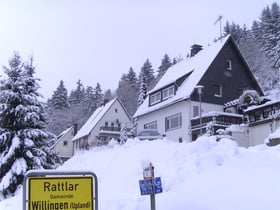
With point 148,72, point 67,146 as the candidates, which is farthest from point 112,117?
point 148,72

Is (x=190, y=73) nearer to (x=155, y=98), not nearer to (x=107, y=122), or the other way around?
(x=155, y=98)

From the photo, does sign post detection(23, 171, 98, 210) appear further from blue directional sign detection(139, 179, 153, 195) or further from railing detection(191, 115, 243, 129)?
railing detection(191, 115, 243, 129)

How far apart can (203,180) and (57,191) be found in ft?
23.3

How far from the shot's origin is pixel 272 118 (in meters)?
23.2

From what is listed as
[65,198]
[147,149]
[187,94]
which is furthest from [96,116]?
[65,198]

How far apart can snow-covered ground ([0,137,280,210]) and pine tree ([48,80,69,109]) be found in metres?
77.3

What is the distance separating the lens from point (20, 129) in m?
22.5

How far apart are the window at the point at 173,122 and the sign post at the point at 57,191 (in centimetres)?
3052

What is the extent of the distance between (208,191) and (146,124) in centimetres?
3123

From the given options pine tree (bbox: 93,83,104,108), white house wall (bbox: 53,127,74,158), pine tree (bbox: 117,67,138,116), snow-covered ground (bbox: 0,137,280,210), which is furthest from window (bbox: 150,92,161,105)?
pine tree (bbox: 93,83,104,108)

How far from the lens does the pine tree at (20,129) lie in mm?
21391

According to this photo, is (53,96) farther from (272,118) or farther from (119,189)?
(119,189)

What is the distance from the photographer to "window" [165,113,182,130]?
118 feet

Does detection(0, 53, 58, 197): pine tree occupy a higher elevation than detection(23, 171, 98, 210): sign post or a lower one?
higher
